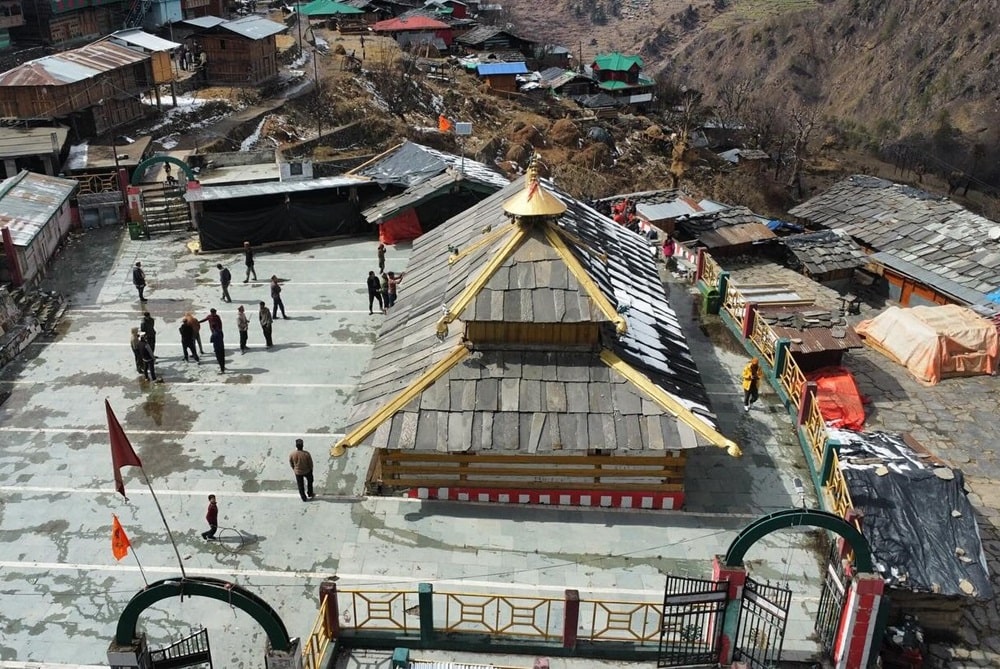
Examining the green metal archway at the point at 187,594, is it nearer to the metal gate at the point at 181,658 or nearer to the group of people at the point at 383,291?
the metal gate at the point at 181,658

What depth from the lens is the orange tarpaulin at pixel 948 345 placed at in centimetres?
2550

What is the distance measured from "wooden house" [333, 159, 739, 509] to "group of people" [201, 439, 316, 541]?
1168 millimetres

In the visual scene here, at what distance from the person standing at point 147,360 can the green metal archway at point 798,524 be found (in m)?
15.0

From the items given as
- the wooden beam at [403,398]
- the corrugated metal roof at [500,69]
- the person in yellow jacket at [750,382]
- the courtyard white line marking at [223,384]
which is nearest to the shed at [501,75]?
the corrugated metal roof at [500,69]

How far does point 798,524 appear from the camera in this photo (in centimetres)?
1120

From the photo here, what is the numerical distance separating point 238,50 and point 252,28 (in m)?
1.87

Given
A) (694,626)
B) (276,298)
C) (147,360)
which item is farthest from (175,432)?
(694,626)

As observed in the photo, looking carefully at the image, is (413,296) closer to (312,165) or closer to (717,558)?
(717,558)

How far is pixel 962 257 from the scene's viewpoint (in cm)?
3181

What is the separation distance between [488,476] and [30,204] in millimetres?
21791

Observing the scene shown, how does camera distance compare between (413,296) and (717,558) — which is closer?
(717,558)

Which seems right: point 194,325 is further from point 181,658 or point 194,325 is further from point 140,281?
point 181,658

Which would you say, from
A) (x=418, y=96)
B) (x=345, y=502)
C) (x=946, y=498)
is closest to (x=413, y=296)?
(x=345, y=502)

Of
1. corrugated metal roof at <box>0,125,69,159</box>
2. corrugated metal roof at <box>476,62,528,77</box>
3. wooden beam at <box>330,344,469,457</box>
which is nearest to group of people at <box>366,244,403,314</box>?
wooden beam at <box>330,344,469,457</box>
